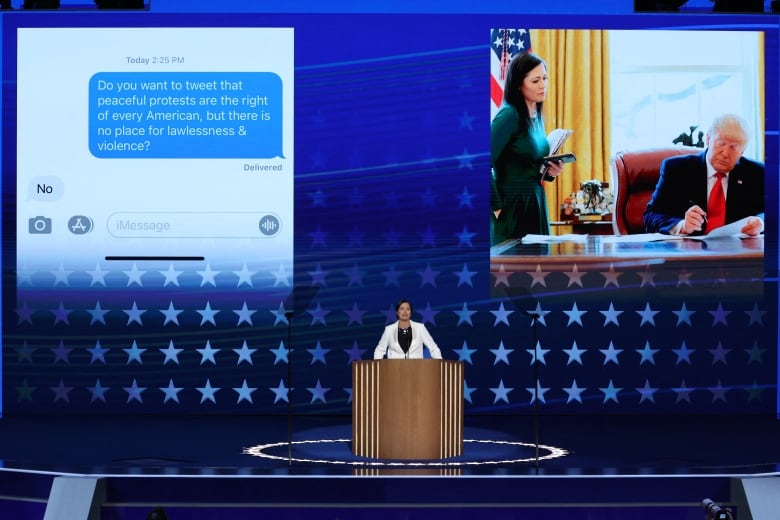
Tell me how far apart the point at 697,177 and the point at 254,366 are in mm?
3815

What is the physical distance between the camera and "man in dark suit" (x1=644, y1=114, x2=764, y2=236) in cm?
962

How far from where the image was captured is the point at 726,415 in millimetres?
9648

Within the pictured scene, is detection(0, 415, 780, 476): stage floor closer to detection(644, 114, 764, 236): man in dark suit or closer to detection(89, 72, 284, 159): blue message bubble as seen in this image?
detection(644, 114, 764, 236): man in dark suit

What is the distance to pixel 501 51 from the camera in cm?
960

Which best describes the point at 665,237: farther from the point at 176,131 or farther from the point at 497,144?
the point at 176,131

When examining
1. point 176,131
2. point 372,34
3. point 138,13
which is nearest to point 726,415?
point 372,34

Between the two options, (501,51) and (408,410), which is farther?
(501,51)

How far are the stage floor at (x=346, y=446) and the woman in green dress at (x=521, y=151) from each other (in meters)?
1.57

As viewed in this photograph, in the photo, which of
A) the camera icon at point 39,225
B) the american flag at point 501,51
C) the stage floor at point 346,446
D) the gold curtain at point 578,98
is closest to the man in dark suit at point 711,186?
the gold curtain at point 578,98

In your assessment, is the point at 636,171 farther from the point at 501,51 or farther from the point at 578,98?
the point at 501,51

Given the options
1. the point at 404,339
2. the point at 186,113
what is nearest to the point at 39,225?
the point at 186,113

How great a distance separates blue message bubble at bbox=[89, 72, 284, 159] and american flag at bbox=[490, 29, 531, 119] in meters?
1.68

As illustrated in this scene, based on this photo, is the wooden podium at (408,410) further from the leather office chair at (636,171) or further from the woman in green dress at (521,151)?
the leather office chair at (636,171)

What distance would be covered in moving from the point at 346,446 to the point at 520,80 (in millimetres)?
3425
